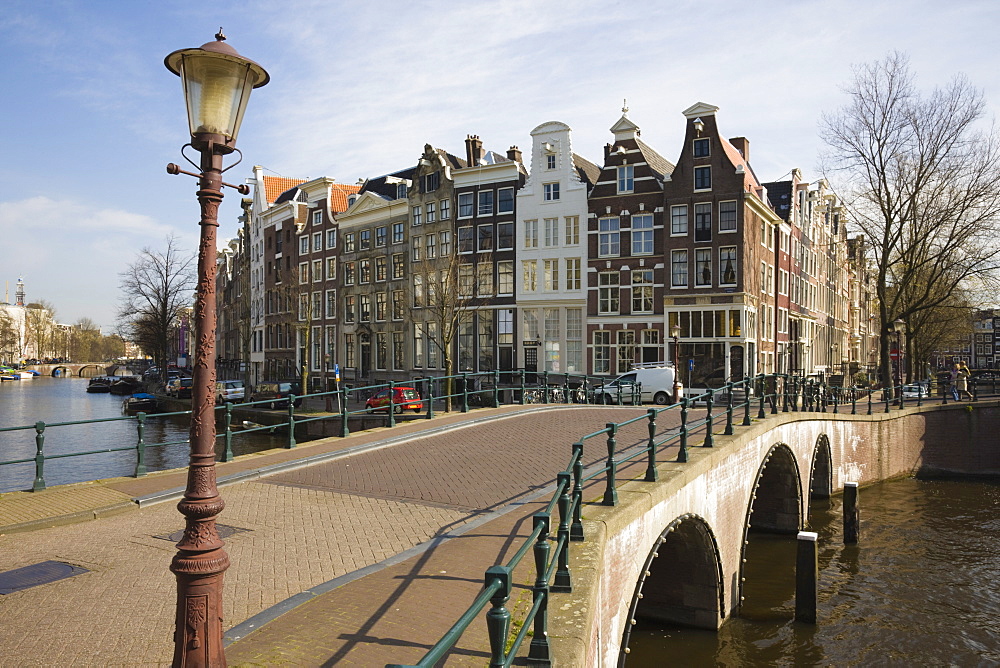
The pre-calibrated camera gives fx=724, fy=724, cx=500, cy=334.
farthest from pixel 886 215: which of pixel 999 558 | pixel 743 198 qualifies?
pixel 999 558

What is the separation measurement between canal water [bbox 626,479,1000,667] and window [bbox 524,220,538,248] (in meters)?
21.4

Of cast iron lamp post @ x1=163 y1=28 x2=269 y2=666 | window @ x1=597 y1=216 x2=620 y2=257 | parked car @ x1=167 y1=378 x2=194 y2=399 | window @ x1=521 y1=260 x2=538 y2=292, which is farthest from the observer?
parked car @ x1=167 y1=378 x2=194 y2=399

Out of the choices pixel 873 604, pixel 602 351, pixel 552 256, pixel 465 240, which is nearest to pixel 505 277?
pixel 552 256

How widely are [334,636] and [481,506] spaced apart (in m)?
3.97

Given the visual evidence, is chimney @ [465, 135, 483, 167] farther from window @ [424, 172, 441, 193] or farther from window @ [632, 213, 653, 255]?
window @ [632, 213, 653, 255]

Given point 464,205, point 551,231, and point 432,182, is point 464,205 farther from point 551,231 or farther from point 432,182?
point 551,231

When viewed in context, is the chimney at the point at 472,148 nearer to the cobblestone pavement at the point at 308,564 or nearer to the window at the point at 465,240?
the window at the point at 465,240

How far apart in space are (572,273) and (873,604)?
84.0 ft

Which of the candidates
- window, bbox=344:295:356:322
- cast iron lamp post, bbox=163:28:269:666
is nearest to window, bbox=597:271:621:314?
window, bbox=344:295:356:322

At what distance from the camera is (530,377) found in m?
40.1

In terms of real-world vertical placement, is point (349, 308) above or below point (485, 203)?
below

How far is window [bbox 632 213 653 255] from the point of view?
36.1 meters

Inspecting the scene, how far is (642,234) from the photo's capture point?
119 ft

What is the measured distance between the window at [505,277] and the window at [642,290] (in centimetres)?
→ 713
